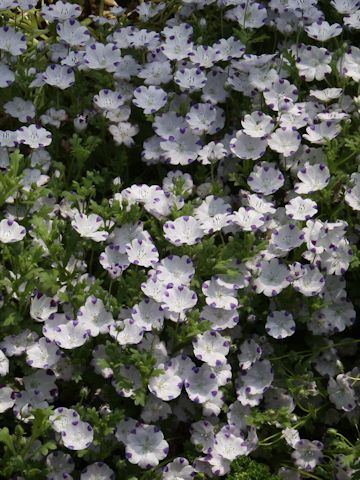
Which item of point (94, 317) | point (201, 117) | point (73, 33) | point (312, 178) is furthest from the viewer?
point (73, 33)

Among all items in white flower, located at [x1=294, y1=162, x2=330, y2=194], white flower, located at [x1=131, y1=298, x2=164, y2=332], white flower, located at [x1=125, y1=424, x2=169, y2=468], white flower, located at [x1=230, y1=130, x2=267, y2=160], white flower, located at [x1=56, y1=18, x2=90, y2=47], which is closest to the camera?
white flower, located at [x1=125, y1=424, x2=169, y2=468]

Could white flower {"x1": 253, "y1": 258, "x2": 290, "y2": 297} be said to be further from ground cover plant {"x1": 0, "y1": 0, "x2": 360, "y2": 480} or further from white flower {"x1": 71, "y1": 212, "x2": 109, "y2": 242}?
white flower {"x1": 71, "y1": 212, "x2": 109, "y2": 242}

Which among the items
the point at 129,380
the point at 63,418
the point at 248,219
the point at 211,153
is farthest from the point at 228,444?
the point at 211,153

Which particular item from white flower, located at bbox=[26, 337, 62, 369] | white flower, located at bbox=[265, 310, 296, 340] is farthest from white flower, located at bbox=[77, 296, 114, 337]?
white flower, located at bbox=[265, 310, 296, 340]

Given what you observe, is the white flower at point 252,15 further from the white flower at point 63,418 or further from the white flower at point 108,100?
the white flower at point 63,418

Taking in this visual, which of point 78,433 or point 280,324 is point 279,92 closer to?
point 280,324

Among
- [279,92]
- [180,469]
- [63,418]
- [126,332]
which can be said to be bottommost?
[180,469]
